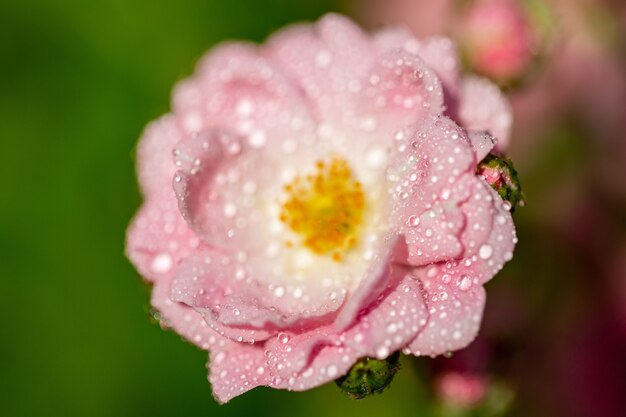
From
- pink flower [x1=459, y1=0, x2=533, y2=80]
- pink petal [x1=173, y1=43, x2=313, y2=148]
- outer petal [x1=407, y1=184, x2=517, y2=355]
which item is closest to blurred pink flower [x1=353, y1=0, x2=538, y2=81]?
pink flower [x1=459, y1=0, x2=533, y2=80]

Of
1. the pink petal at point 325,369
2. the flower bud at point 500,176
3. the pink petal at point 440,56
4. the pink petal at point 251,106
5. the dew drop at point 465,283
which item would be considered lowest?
the pink petal at point 325,369

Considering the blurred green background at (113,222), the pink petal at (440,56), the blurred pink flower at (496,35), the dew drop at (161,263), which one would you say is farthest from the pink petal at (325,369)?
the blurred green background at (113,222)

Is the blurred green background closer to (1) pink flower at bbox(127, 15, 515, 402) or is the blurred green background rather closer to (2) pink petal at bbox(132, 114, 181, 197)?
(1) pink flower at bbox(127, 15, 515, 402)

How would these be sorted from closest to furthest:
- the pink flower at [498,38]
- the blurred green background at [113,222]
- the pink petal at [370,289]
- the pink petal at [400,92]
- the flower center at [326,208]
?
1. the pink petal at [370,289]
2. the pink petal at [400,92]
3. the flower center at [326,208]
4. the pink flower at [498,38]
5. the blurred green background at [113,222]

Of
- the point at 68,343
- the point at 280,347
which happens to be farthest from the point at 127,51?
the point at 280,347

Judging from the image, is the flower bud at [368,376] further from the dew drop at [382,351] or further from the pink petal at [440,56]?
the pink petal at [440,56]

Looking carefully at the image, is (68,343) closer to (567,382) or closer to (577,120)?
(567,382)

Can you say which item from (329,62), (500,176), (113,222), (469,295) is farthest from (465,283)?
(113,222)
